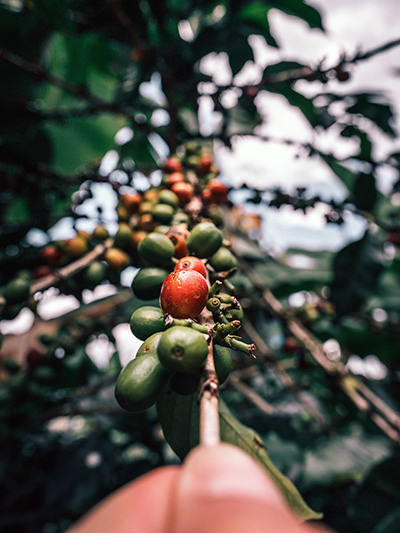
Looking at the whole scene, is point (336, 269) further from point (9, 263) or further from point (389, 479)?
point (9, 263)

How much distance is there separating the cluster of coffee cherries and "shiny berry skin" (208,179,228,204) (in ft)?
1.09

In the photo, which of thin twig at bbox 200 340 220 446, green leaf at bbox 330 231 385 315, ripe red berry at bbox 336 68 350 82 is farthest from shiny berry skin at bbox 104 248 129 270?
green leaf at bbox 330 231 385 315

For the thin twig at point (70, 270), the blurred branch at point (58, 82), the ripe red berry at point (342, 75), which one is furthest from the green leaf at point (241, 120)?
the thin twig at point (70, 270)

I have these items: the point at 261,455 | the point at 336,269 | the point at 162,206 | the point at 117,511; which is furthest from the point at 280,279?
the point at 117,511

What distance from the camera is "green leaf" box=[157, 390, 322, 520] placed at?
89 cm

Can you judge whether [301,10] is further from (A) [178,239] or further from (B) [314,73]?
(A) [178,239]

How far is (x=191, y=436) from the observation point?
2.97 ft

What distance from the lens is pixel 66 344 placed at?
249 centimetres

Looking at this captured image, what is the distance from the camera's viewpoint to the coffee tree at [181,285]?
97 centimetres

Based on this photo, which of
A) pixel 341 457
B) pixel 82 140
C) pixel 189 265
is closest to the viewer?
pixel 189 265

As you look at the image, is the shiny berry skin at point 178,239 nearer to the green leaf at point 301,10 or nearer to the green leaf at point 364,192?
the green leaf at point 364,192

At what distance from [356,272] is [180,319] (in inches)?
87.6

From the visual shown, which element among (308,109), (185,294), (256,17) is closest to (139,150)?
(256,17)

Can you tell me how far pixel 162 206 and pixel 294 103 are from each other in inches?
70.5
